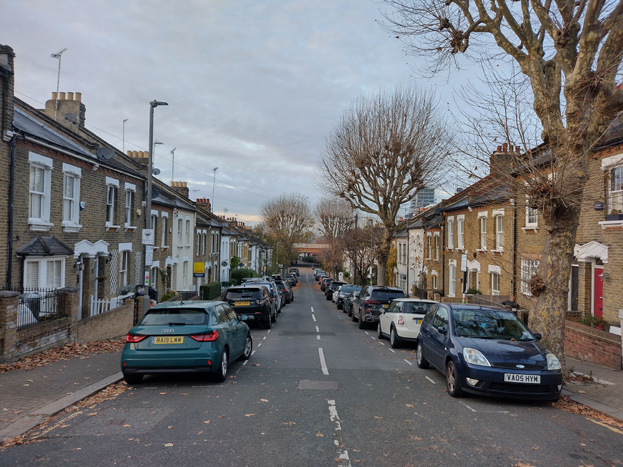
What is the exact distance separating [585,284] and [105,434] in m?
14.4

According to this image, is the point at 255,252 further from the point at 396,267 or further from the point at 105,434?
the point at 105,434

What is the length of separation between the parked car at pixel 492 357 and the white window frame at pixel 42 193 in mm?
11183

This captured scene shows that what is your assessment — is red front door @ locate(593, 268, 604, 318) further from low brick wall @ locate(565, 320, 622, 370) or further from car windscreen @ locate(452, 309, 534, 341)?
car windscreen @ locate(452, 309, 534, 341)

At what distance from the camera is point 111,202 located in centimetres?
1903

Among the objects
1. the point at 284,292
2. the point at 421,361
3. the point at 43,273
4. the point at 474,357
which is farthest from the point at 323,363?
the point at 284,292

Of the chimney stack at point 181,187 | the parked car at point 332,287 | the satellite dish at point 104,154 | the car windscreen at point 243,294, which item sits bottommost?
the parked car at point 332,287

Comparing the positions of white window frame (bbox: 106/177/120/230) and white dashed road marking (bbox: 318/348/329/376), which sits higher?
white window frame (bbox: 106/177/120/230)

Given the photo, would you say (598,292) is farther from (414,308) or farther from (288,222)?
(288,222)

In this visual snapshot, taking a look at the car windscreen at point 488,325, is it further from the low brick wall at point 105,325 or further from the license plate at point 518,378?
the low brick wall at point 105,325

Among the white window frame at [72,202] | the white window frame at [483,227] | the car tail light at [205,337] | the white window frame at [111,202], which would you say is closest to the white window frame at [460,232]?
the white window frame at [483,227]

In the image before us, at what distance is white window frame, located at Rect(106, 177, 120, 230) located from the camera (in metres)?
18.5

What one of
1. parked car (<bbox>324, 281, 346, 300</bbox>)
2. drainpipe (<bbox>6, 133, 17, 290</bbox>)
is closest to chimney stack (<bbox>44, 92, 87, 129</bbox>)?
drainpipe (<bbox>6, 133, 17, 290</bbox>)

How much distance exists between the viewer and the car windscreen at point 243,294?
60.4 ft

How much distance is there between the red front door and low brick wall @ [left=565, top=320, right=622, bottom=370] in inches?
72.8
